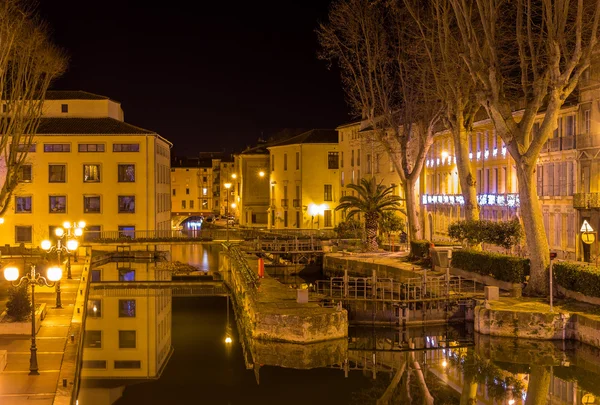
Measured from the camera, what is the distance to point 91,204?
67.8 metres

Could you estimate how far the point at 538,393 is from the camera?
24047mm

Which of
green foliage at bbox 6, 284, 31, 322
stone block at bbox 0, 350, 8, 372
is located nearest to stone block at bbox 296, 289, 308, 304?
green foliage at bbox 6, 284, 31, 322

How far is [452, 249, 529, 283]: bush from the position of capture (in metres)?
35.4

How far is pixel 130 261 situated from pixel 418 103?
25.6m

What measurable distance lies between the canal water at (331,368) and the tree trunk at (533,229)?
351cm

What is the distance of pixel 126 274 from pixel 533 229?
100 feet

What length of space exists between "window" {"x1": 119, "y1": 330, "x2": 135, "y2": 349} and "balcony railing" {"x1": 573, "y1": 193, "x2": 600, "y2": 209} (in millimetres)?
24324

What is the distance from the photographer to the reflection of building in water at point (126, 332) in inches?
1075

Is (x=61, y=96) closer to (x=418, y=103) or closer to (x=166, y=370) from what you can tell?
(x=418, y=103)

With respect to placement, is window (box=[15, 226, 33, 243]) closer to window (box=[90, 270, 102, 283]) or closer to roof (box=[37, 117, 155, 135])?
roof (box=[37, 117, 155, 135])

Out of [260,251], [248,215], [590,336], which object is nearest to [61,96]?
[260,251]

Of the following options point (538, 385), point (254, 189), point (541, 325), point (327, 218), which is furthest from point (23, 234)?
point (538, 385)

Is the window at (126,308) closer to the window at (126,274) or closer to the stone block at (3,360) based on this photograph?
the window at (126,274)

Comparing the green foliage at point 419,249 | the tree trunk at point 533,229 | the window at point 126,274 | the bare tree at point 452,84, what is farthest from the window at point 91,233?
the tree trunk at point 533,229
